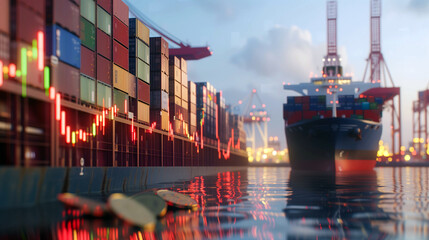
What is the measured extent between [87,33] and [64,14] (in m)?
4.77

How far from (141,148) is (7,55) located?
22.9 metres

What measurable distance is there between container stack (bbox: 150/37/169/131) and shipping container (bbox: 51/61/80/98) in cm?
1942

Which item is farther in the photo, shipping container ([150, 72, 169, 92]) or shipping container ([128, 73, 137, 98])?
shipping container ([150, 72, 169, 92])

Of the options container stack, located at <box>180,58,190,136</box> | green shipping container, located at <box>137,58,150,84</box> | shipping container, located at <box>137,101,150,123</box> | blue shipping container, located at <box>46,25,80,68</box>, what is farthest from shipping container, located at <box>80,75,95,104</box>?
container stack, located at <box>180,58,190,136</box>

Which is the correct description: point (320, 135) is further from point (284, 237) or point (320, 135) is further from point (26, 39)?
point (284, 237)

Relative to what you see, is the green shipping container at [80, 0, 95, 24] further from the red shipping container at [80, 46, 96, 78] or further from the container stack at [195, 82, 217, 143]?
the container stack at [195, 82, 217, 143]

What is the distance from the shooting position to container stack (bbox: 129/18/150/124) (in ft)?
116

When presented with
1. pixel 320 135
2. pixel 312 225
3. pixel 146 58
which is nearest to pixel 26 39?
pixel 312 225

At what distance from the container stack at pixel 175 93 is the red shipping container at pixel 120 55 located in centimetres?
1636

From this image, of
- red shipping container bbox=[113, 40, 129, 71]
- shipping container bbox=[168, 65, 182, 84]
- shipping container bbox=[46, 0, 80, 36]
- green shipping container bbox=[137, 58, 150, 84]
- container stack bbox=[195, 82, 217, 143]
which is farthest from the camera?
container stack bbox=[195, 82, 217, 143]

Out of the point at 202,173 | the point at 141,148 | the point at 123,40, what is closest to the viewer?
the point at 123,40

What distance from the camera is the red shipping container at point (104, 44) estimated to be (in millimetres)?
27359

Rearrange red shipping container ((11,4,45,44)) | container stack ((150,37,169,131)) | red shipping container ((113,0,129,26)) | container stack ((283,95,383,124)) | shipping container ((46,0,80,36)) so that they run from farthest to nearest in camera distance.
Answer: container stack ((283,95,383,124))
container stack ((150,37,169,131))
red shipping container ((113,0,129,26))
shipping container ((46,0,80,36))
red shipping container ((11,4,45,44))

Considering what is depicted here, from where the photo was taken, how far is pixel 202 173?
63.6 m
